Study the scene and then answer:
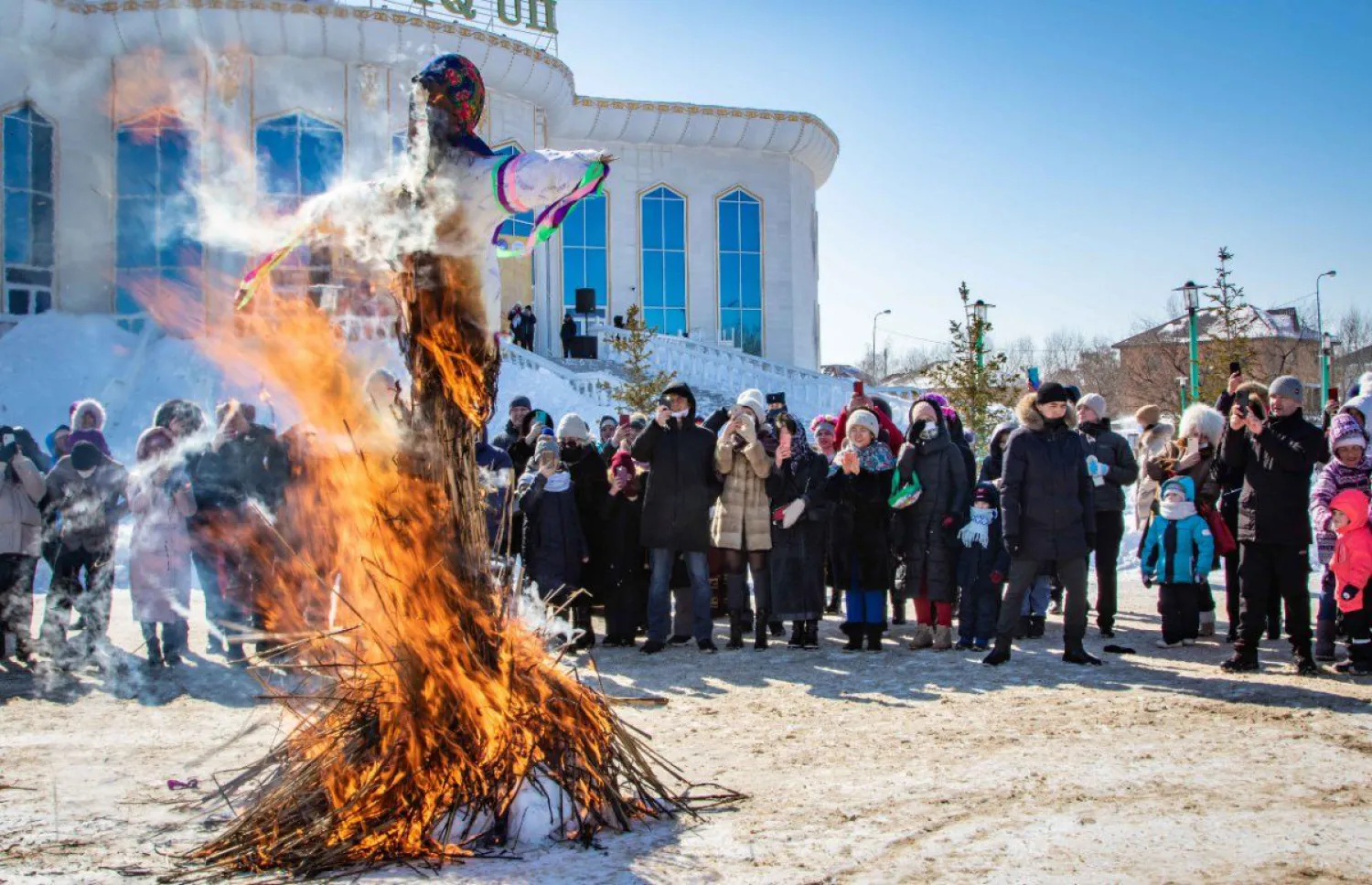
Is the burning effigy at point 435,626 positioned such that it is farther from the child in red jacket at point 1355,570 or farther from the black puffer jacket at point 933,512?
the child in red jacket at point 1355,570

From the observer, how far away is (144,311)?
82.9 feet

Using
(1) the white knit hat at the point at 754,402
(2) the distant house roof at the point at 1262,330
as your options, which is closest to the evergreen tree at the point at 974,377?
(1) the white knit hat at the point at 754,402

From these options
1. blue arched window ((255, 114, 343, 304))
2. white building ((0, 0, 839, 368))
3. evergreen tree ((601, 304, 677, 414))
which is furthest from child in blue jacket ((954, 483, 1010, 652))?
blue arched window ((255, 114, 343, 304))

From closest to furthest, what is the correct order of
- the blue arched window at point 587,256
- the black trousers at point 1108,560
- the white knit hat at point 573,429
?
the black trousers at point 1108,560 < the white knit hat at point 573,429 < the blue arched window at point 587,256

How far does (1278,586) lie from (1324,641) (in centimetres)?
73

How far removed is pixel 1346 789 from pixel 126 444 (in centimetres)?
1862

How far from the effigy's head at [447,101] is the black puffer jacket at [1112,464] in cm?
610

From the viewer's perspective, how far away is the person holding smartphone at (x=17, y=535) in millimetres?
8438

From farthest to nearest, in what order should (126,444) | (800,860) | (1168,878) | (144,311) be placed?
(144,311) → (126,444) → (800,860) → (1168,878)

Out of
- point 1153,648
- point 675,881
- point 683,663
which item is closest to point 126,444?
point 683,663

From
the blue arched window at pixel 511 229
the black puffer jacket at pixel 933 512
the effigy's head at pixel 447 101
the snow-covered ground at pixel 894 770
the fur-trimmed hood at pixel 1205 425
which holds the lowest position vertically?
the snow-covered ground at pixel 894 770

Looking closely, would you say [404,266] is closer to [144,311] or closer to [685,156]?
[144,311]

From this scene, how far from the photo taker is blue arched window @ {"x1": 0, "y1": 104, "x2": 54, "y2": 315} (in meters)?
24.6

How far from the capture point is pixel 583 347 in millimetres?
29875
